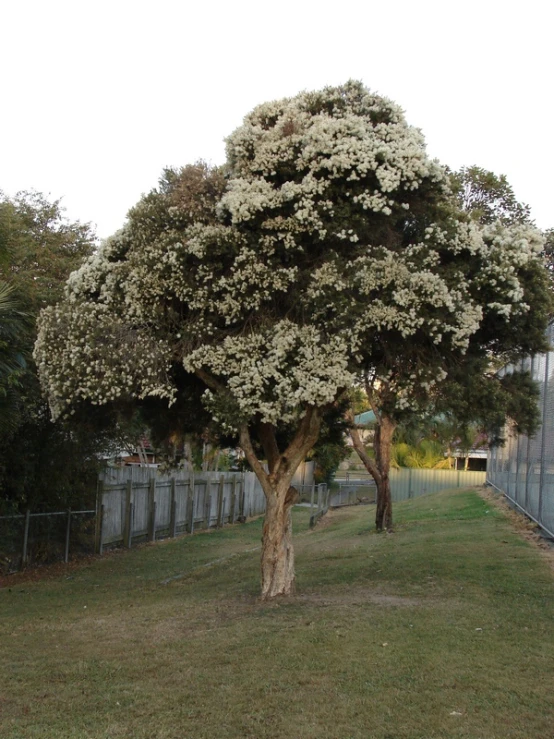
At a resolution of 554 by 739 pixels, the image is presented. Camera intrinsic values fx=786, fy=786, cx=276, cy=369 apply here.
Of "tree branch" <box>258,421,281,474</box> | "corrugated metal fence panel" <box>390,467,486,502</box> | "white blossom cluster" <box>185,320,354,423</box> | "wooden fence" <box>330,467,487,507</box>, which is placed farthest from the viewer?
"corrugated metal fence panel" <box>390,467,486,502</box>

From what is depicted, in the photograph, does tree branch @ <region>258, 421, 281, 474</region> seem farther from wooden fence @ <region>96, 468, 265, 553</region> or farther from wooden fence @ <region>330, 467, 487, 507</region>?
wooden fence @ <region>330, 467, 487, 507</region>

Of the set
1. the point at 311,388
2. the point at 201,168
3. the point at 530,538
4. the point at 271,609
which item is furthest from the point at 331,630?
the point at 530,538

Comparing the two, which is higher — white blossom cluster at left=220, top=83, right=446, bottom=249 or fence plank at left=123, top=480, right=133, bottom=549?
white blossom cluster at left=220, top=83, right=446, bottom=249

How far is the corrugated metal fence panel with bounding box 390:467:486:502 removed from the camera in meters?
40.1

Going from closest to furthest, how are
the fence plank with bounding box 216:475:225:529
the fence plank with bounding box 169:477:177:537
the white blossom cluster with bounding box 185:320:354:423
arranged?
the white blossom cluster with bounding box 185:320:354:423, the fence plank with bounding box 169:477:177:537, the fence plank with bounding box 216:475:225:529

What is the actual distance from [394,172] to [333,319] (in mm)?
1864

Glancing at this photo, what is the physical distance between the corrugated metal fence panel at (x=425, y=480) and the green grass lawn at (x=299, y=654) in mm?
26843

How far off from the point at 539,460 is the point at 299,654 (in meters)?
9.72

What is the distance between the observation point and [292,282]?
31.6ft

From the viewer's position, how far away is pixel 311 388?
8.86m

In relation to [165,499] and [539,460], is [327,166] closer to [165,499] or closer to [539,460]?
[539,460]

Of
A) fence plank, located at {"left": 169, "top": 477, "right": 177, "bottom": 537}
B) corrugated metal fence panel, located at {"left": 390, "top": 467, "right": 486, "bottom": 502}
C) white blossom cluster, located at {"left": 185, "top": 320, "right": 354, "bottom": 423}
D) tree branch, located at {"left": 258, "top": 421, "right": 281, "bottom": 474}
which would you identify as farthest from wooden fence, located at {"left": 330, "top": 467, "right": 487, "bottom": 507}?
white blossom cluster, located at {"left": 185, "top": 320, "right": 354, "bottom": 423}

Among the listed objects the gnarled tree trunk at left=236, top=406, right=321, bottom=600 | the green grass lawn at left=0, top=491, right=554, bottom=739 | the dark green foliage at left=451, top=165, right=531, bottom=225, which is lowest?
the green grass lawn at left=0, top=491, right=554, bottom=739

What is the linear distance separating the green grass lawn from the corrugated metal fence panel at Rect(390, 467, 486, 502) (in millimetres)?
26843
